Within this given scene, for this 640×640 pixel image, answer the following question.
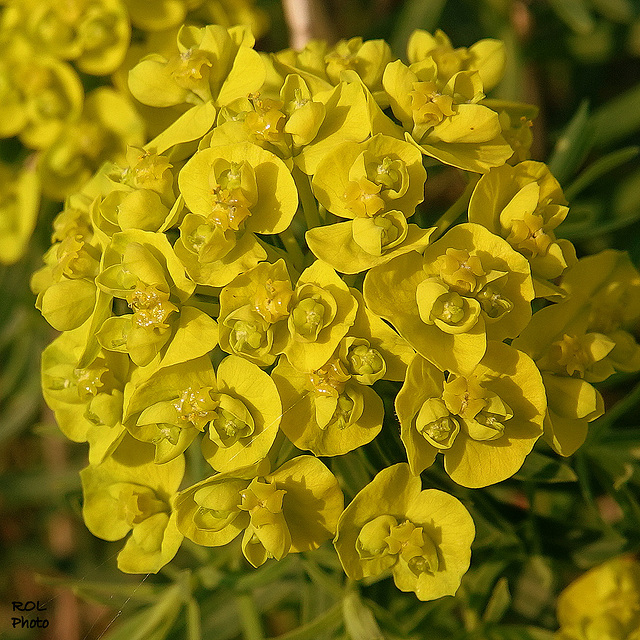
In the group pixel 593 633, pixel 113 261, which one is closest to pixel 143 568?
pixel 113 261

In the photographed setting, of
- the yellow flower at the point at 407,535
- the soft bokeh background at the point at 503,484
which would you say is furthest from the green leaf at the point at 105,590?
the yellow flower at the point at 407,535

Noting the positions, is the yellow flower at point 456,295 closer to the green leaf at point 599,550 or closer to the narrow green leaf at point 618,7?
the green leaf at point 599,550

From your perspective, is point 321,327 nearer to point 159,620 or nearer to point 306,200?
point 306,200

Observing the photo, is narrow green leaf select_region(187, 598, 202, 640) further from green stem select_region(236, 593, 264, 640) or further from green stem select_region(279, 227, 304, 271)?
green stem select_region(279, 227, 304, 271)

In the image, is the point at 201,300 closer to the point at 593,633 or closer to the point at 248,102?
the point at 248,102

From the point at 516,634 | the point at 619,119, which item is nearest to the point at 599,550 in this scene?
the point at 516,634

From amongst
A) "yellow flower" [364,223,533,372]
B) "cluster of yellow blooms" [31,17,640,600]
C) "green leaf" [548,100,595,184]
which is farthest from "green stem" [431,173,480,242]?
"green leaf" [548,100,595,184]
